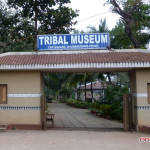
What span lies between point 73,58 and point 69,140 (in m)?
4.45

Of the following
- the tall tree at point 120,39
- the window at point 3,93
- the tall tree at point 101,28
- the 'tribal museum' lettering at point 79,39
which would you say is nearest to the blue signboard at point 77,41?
the 'tribal museum' lettering at point 79,39

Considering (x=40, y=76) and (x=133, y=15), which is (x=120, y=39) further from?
(x=40, y=76)

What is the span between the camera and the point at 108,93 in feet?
74.5

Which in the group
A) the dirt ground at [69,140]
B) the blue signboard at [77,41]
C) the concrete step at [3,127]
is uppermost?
the blue signboard at [77,41]

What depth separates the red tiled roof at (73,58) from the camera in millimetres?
13578

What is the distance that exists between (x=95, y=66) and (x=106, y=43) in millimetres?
2548

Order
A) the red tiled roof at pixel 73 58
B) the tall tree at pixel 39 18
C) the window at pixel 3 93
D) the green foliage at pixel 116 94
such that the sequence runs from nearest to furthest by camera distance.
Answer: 1. the red tiled roof at pixel 73 58
2. the window at pixel 3 93
3. the green foliage at pixel 116 94
4. the tall tree at pixel 39 18

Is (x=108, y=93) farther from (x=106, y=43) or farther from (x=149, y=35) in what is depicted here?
(x=106, y=43)

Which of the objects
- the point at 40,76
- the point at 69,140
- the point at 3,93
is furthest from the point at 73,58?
the point at 69,140

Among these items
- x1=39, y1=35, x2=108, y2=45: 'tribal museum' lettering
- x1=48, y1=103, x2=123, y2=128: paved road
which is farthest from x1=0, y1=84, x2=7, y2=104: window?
x1=48, y1=103, x2=123, y2=128: paved road

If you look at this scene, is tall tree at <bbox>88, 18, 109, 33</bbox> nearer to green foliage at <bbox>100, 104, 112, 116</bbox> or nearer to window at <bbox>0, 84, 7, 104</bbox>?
green foliage at <bbox>100, 104, 112, 116</bbox>

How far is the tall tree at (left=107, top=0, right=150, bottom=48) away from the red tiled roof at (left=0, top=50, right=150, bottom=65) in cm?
670

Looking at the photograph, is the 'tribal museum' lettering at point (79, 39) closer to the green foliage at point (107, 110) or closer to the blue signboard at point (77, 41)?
the blue signboard at point (77, 41)

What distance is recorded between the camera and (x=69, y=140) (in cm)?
1130
